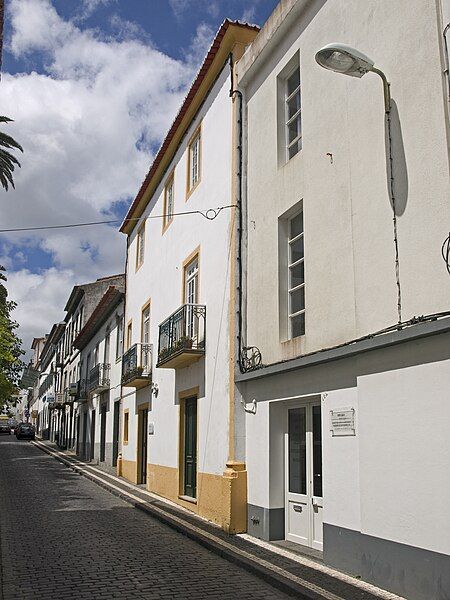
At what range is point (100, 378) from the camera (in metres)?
26.4

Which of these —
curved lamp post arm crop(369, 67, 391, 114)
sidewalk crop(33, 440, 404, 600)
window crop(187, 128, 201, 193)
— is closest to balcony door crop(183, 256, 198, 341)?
window crop(187, 128, 201, 193)

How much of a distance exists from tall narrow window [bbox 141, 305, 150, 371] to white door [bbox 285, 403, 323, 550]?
8.46 meters

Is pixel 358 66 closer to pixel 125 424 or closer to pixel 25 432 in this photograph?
pixel 125 424

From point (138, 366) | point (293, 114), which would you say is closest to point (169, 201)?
point (138, 366)

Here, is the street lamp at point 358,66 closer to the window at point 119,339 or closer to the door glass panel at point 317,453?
the door glass panel at point 317,453

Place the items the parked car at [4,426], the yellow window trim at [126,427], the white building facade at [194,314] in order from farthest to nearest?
the parked car at [4,426] → the yellow window trim at [126,427] → the white building facade at [194,314]

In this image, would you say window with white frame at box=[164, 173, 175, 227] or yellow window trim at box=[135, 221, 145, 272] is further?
yellow window trim at box=[135, 221, 145, 272]

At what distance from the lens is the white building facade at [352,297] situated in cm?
653

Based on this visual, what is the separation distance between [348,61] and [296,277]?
376 centimetres

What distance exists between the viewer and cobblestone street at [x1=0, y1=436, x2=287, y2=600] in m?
7.30

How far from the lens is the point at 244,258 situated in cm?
1170

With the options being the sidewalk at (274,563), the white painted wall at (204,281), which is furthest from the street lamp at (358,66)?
the white painted wall at (204,281)

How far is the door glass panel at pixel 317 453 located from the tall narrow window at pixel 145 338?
9339 millimetres

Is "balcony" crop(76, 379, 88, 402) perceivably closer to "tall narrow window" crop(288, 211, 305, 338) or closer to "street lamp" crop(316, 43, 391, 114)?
"tall narrow window" crop(288, 211, 305, 338)
